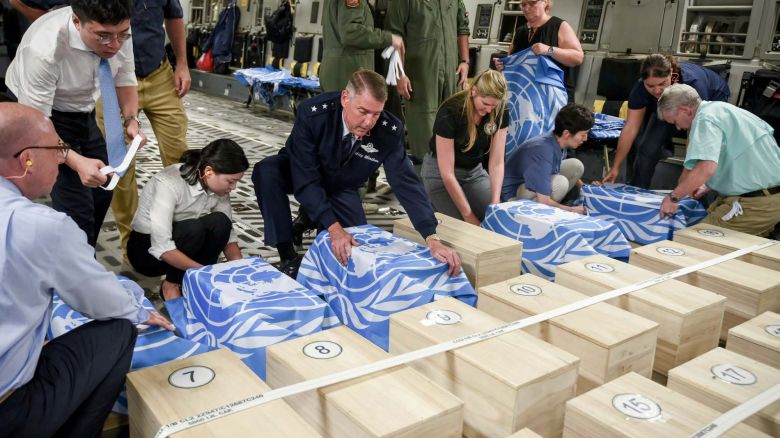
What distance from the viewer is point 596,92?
5730 millimetres

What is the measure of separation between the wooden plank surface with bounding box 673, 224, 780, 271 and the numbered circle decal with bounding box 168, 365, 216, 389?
6.47 feet

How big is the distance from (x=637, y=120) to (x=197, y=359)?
3.07 m

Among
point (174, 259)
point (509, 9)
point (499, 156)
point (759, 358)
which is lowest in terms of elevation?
point (174, 259)

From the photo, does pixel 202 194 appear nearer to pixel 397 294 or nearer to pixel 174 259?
pixel 174 259

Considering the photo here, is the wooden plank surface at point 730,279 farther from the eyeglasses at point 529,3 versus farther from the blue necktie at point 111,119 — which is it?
the blue necktie at point 111,119

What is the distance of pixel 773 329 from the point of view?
1.78m

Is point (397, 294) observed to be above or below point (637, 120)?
below

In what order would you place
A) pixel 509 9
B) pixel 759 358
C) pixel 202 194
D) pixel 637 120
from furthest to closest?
pixel 509 9
pixel 637 120
pixel 202 194
pixel 759 358

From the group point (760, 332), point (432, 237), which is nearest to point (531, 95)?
point (432, 237)

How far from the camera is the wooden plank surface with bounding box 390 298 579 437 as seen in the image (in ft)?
4.60

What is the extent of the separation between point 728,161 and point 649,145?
0.90 meters

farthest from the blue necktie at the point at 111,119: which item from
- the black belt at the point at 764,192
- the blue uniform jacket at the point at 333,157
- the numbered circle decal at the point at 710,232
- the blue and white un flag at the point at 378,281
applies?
the black belt at the point at 764,192

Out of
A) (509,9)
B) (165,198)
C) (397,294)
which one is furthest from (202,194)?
(509,9)

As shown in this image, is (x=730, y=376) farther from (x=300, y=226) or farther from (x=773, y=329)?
(x=300, y=226)
